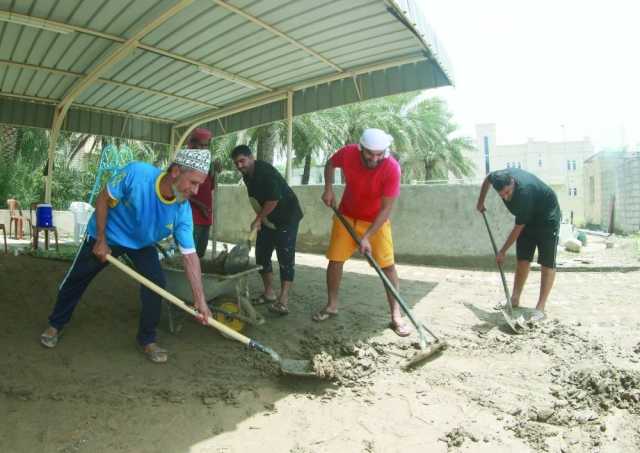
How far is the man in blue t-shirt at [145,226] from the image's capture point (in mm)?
2775

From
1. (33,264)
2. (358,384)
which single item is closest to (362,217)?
(358,384)

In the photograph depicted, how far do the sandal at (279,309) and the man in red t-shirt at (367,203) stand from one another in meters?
0.29

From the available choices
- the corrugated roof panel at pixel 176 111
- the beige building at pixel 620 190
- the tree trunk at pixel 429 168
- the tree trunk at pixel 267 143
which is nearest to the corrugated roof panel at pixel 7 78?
the corrugated roof panel at pixel 176 111

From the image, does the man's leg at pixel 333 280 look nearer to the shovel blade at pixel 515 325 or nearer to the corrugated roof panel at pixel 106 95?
the shovel blade at pixel 515 325

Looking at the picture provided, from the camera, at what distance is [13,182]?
1420 cm

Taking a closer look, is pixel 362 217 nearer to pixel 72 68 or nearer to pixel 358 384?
pixel 358 384

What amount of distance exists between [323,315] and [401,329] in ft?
2.37

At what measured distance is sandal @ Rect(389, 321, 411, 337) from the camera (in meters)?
3.77

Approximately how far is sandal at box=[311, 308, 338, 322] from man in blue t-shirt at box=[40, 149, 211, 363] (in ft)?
4.55

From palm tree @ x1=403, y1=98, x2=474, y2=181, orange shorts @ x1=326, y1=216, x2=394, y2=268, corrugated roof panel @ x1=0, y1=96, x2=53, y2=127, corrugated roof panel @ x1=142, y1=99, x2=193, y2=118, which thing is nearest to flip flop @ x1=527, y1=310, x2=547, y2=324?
orange shorts @ x1=326, y1=216, x2=394, y2=268

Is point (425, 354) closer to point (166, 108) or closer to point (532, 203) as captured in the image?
point (532, 203)

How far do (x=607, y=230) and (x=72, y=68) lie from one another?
18.5 m

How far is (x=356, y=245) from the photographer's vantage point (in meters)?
3.96

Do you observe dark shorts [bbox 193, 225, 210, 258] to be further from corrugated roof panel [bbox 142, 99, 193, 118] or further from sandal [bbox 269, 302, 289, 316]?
corrugated roof panel [bbox 142, 99, 193, 118]
